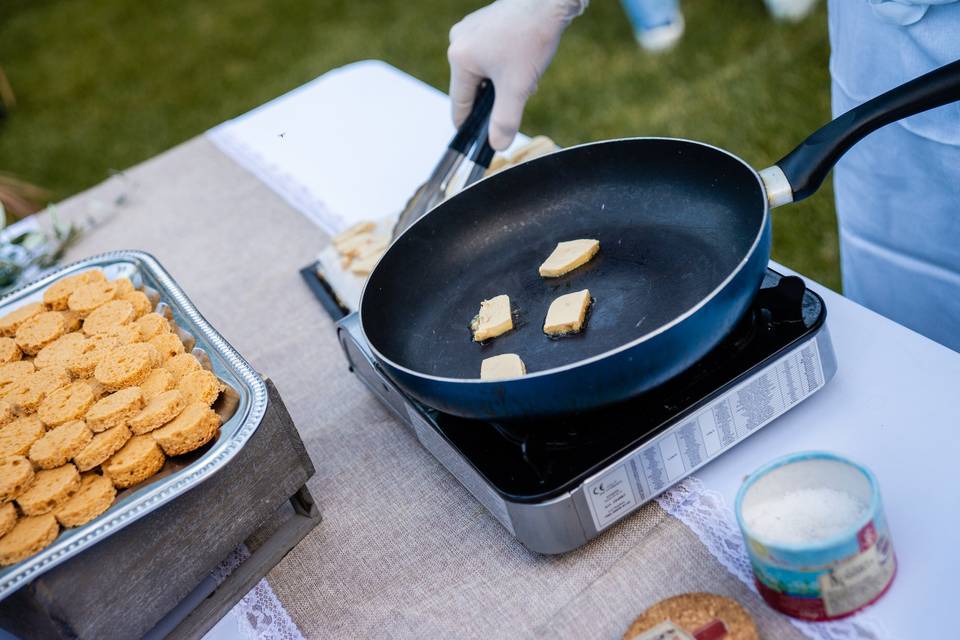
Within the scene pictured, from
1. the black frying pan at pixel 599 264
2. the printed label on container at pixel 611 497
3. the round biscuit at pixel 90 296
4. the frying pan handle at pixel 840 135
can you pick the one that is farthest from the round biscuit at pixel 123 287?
the frying pan handle at pixel 840 135

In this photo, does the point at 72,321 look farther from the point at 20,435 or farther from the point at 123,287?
the point at 20,435

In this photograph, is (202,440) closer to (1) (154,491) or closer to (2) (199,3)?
(1) (154,491)

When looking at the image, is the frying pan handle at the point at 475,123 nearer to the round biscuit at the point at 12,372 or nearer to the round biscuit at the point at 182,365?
the round biscuit at the point at 182,365

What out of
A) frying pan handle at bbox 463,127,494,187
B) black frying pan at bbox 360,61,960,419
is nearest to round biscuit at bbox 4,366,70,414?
black frying pan at bbox 360,61,960,419

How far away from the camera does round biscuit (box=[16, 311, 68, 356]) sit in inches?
42.9

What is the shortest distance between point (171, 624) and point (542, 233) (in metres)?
0.64

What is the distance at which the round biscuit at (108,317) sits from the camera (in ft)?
3.53

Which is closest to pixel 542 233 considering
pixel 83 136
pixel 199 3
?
pixel 83 136

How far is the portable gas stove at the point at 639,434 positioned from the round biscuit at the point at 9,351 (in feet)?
1.73

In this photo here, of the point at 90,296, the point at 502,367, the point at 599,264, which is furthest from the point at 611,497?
the point at 90,296

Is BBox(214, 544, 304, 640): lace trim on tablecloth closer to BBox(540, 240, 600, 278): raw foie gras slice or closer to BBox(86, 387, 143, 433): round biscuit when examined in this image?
BBox(86, 387, 143, 433): round biscuit

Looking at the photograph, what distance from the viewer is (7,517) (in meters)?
0.83

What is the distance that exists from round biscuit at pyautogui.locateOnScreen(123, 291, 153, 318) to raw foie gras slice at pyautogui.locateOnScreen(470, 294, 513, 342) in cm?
42

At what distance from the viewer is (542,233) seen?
3.80 ft
